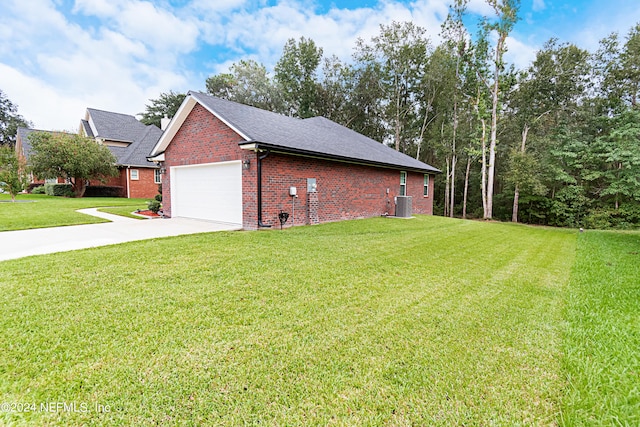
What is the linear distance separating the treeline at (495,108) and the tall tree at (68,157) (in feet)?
50.8

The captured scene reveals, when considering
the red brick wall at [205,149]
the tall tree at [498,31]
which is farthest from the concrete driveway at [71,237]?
the tall tree at [498,31]

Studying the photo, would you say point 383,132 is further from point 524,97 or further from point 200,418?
point 200,418

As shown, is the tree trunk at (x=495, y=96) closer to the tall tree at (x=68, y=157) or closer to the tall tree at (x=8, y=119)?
the tall tree at (x=68, y=157)

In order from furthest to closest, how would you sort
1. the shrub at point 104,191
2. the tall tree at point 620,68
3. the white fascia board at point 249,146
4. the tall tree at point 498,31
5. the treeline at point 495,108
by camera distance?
the shrub at point 104,191, the tall tree at point 620,68, the treeline at point 495,108, the tall tree at point 498,31, the white fascia board at point 249,146

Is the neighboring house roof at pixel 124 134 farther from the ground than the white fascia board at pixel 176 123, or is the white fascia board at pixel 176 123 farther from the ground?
the neighboring house roof at pixel 124 134

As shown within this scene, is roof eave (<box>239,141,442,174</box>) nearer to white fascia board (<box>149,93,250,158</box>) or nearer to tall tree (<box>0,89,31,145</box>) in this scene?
white fascia board (<box>149,93,250,158</box>)

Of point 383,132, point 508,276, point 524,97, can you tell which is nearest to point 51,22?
point 508,276

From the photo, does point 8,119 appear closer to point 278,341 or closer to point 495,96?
point 495,96

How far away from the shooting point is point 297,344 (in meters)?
2.56

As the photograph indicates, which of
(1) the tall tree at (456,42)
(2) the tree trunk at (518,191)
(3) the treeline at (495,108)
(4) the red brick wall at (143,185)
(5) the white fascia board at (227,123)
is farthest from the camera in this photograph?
(4) the red brick wall at (143,185)

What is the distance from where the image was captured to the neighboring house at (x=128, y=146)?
20859 mm

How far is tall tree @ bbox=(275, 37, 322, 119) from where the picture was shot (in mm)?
27000

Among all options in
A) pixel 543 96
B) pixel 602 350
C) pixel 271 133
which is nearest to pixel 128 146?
pixel 271 133

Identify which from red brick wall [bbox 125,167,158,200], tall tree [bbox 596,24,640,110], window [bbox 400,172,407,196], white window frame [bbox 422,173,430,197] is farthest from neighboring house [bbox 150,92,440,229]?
tall tree [bbox 596,24,640,110]
